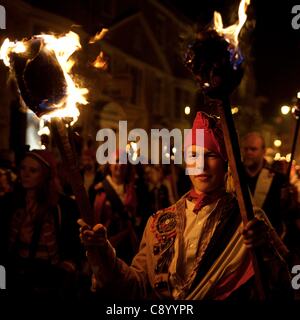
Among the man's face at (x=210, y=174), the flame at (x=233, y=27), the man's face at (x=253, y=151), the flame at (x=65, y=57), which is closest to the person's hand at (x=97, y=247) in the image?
the flame at (x=65, y=57)

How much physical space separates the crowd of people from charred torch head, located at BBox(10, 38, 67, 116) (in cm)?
67

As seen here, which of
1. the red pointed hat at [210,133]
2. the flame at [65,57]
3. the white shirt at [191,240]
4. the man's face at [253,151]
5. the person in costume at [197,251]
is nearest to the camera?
the flame at [65,57]

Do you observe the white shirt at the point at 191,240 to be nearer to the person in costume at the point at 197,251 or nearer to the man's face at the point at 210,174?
the person in costume at the point at 197,251

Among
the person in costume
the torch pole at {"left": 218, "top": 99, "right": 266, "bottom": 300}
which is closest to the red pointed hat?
the person in costume

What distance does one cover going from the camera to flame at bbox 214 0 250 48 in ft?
7.95

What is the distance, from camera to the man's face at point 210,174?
3.26m

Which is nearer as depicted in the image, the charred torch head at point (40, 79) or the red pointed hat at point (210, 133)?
the charred torch head at point (40, 79)

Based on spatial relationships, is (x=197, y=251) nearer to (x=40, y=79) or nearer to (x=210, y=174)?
(x=210, y=174)

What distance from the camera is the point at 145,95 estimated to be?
2975cm

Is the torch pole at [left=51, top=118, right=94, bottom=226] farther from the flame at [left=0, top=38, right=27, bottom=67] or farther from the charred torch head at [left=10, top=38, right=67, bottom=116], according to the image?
the flame at [left=0, top=38, right=27, bottom=67]

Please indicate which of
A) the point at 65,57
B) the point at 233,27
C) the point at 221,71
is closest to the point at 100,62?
the point at 65,57

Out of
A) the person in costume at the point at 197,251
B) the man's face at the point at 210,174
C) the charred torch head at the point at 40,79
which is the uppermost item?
the charred torch head at the point at 40,79
